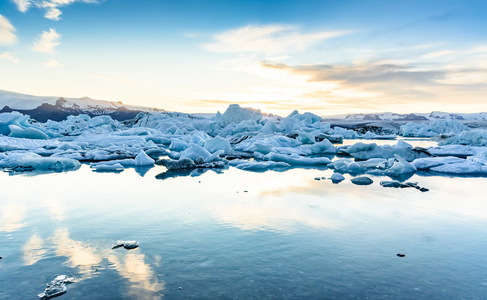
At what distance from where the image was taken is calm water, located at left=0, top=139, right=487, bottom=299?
321 cm

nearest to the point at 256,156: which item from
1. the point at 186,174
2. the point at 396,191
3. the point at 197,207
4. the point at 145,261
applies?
the point at 186,174

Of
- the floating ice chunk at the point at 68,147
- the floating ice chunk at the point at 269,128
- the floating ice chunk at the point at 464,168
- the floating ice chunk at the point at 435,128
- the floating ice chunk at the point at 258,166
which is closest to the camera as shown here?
the floating ice chunk at the point at 464,168

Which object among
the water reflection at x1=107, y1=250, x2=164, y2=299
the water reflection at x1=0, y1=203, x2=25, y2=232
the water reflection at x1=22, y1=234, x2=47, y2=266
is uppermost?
the water reflection at x1=107, y1=250, x2=164, y2=299

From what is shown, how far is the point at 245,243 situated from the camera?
4.42m

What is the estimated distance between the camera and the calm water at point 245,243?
10.5ft

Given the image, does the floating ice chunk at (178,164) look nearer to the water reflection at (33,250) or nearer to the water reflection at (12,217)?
the water reflection at (12,217)

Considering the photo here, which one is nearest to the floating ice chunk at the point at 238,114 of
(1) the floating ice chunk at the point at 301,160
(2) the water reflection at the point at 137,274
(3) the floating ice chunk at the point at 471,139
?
(3) the floating ice chunk at the point at 471,139

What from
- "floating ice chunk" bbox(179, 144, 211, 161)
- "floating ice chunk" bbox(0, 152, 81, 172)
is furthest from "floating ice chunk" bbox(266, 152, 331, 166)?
"floating ice chunk" bbox(0, 152, 81, 172)

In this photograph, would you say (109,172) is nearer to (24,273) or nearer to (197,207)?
(197,207)

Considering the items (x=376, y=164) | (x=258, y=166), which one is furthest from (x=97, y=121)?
(x=376, y=164)

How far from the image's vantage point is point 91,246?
13.9 ft

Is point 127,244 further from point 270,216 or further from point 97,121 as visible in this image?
point 97,121

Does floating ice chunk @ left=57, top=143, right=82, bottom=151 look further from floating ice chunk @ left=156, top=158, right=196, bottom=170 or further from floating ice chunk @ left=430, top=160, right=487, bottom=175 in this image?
floating ice chunk @ left=430, top=160, right=487, bottom=175

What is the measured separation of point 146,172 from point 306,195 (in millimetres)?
6605
